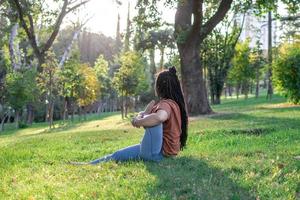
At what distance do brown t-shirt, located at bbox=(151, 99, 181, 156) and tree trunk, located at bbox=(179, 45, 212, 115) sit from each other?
44.7ft

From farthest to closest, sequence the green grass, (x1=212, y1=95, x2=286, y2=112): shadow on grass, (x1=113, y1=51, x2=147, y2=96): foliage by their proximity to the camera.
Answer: (x1=113, y1=51, x2=147, y2=96): foliage < (x1=212, y1=95, x2=286, y2=112): shadow on grass < the green grass

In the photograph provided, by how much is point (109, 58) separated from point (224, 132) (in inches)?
2544

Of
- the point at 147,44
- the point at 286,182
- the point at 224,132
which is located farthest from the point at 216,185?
the point at 147,44

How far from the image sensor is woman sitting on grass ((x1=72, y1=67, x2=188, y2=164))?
7.11m

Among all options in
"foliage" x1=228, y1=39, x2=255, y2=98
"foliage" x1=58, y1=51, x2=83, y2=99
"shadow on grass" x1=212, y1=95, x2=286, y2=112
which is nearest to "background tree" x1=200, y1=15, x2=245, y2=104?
"foliage" x1=228, y1=39, x2=255, y2=98

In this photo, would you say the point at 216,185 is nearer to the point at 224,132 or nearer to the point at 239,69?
the point at 224,132

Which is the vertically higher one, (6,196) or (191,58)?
(191,58)

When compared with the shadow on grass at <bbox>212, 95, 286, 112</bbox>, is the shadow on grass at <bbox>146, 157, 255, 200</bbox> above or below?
below

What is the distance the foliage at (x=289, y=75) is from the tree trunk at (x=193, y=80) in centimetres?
589

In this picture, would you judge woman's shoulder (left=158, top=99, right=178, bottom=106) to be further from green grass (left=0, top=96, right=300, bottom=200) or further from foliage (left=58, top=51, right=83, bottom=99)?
foliage (left=58, top=51, right=83, bottom=99)

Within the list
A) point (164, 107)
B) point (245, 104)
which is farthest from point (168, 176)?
point (245, 104)

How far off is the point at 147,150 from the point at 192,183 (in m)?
1.74

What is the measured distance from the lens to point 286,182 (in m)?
5.48

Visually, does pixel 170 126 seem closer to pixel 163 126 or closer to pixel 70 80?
pixel 163 126
